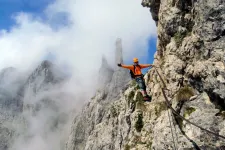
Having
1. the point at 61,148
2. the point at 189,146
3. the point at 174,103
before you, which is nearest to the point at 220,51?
the point at 174,103

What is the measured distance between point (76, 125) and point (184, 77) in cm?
15623

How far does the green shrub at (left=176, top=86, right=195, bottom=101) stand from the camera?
69.5 ft

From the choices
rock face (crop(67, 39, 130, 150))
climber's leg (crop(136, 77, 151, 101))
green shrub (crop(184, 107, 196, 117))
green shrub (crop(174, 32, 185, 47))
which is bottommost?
green shrub (crop(184, 107, 196, 117))

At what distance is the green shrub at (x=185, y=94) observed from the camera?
2117 centimetres

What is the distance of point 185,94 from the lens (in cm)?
2141

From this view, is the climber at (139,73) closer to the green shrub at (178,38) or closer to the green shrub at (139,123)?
the green shrub at (139,123)

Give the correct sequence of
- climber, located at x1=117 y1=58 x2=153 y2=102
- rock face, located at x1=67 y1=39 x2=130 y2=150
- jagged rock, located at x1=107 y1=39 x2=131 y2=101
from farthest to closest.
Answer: jagged rock, located at x1=107 y1=39 x2=131 y2=101
rock face, located at x1=67 y1=39 x2=130 y2=150
climber, located at x1=117 y1=58 x2=153 y2=102

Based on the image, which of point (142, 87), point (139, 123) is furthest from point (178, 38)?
point (139, 123)

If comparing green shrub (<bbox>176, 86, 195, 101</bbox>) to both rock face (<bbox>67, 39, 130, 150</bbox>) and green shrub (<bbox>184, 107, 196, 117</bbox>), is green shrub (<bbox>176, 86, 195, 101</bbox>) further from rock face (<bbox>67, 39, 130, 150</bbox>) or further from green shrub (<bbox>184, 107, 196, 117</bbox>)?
rock face (<bbox>67, 39, 130, 150</bbox>)

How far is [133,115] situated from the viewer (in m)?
26.5

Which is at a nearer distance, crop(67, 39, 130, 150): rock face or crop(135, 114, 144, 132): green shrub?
crop(135, 114, 144, 132): green shrub

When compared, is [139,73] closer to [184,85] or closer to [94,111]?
[184,85]

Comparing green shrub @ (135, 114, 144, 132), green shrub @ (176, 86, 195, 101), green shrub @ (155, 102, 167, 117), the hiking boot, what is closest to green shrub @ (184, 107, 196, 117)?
green shrub @ (176, 86, 195, 101)

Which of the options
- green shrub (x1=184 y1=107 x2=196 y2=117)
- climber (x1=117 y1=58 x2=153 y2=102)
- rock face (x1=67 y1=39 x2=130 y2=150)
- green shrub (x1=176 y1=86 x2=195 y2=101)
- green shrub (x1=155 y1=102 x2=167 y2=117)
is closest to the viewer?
green shrub (x1=184 y1=107 x2=196 y2=117)
